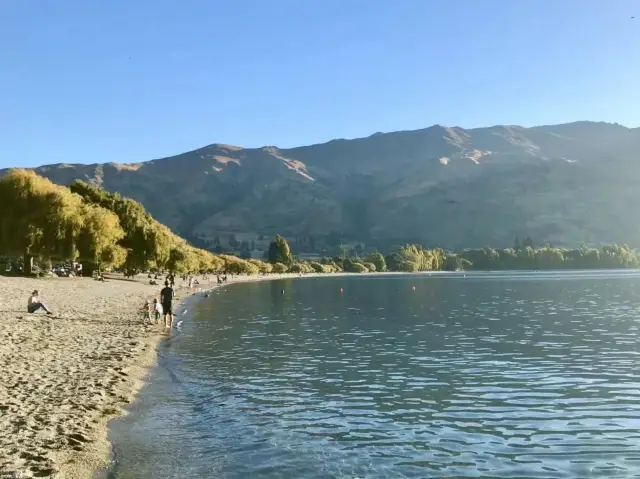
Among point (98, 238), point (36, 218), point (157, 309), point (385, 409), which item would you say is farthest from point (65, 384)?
point (98, 238)

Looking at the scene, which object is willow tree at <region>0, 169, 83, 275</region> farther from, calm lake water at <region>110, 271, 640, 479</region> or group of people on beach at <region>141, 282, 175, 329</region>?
calm lake water at <region>110, 271, 640, 479</region>

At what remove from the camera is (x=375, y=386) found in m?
20.8

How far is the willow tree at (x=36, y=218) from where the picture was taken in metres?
65.3

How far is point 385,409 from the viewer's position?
56.7ft

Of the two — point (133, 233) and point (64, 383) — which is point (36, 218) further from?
point (64, 383)

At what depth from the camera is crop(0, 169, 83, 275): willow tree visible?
65312 mm

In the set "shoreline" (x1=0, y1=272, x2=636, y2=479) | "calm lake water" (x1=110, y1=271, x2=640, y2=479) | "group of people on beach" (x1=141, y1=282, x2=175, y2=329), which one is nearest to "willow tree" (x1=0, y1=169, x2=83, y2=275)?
"shoreline" (x1=0, y1=272, x2=636, y2=479)

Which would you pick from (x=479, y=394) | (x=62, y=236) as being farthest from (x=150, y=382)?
(x=62, y=236)

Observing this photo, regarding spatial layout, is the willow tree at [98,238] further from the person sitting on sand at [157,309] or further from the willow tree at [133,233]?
the person sitting on sand at [157,309]

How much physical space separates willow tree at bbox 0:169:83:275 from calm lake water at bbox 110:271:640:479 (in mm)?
37469

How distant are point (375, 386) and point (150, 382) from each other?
7552 millimetres

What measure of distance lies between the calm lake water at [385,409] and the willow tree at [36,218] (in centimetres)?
3747

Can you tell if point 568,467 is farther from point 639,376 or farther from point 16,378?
point 16,378

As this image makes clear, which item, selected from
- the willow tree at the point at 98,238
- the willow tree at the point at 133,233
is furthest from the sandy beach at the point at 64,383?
the willow tree at the point at 133,233
